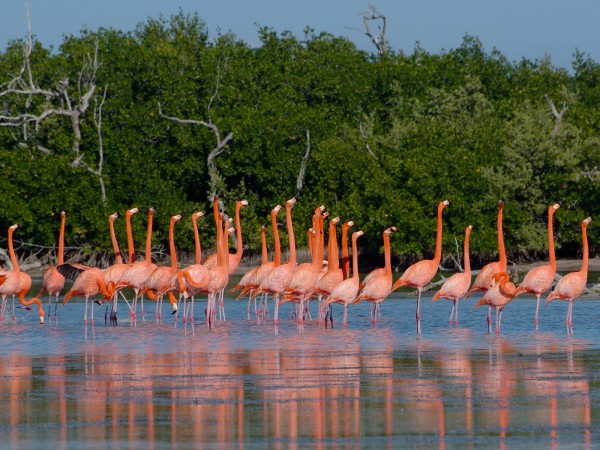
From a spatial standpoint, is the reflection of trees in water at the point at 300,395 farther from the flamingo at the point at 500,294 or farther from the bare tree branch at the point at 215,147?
the bare tree branch at the point at 215,147

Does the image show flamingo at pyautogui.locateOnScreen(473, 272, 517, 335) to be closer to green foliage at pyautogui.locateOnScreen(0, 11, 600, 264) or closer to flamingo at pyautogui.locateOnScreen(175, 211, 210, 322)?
flamingo at pyautogui.locateOnScreen(175, 211, 210, 322)

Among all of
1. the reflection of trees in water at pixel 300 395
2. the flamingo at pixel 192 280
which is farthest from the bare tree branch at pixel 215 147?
the reflection of trees in water at pixel 300 395

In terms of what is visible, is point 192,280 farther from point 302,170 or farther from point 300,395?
point 302,170

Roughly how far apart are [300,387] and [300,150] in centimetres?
3413

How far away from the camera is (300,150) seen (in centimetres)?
4631

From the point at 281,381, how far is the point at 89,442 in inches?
143

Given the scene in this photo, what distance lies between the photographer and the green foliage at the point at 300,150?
42250mm

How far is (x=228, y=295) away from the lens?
3167cm

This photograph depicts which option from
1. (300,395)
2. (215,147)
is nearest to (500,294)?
(300,395)

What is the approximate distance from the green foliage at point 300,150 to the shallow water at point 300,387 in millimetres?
22234

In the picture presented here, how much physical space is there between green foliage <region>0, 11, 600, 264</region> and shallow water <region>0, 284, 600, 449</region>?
22.2 meters

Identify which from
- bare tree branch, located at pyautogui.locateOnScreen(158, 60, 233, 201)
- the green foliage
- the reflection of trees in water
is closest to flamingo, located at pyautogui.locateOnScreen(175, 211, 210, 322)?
the reflection of trees in water

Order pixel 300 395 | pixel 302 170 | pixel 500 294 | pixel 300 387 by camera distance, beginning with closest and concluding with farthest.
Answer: pixel 300 395, pixel 300 387, pixel 500 294, pixel 302 170

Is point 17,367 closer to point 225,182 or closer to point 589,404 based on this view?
point 589,404
